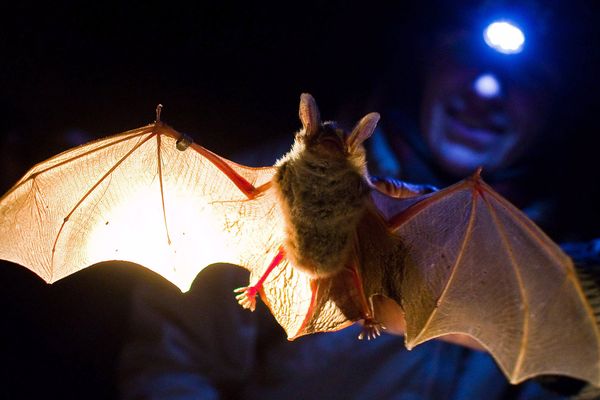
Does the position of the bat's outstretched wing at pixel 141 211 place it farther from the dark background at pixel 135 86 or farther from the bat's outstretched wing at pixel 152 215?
the dark background at pixel 135 86

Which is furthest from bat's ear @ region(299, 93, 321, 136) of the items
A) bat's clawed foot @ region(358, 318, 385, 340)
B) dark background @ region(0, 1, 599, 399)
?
dark background @ region(0, 1, 599, 399)

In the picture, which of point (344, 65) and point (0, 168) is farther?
point (344, 65)

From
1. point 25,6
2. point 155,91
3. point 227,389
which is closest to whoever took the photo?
point 25,6

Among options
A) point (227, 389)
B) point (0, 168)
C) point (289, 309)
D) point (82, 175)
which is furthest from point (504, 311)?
point (0, 168)

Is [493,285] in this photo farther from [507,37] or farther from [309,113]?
[507,37]

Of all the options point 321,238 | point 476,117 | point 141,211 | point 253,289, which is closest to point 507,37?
point 476,117

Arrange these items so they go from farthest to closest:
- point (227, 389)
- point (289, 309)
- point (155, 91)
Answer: point (227, 389)
point (155, 91)
point (289, 309)

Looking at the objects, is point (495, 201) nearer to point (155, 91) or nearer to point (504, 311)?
point (504, 311)
